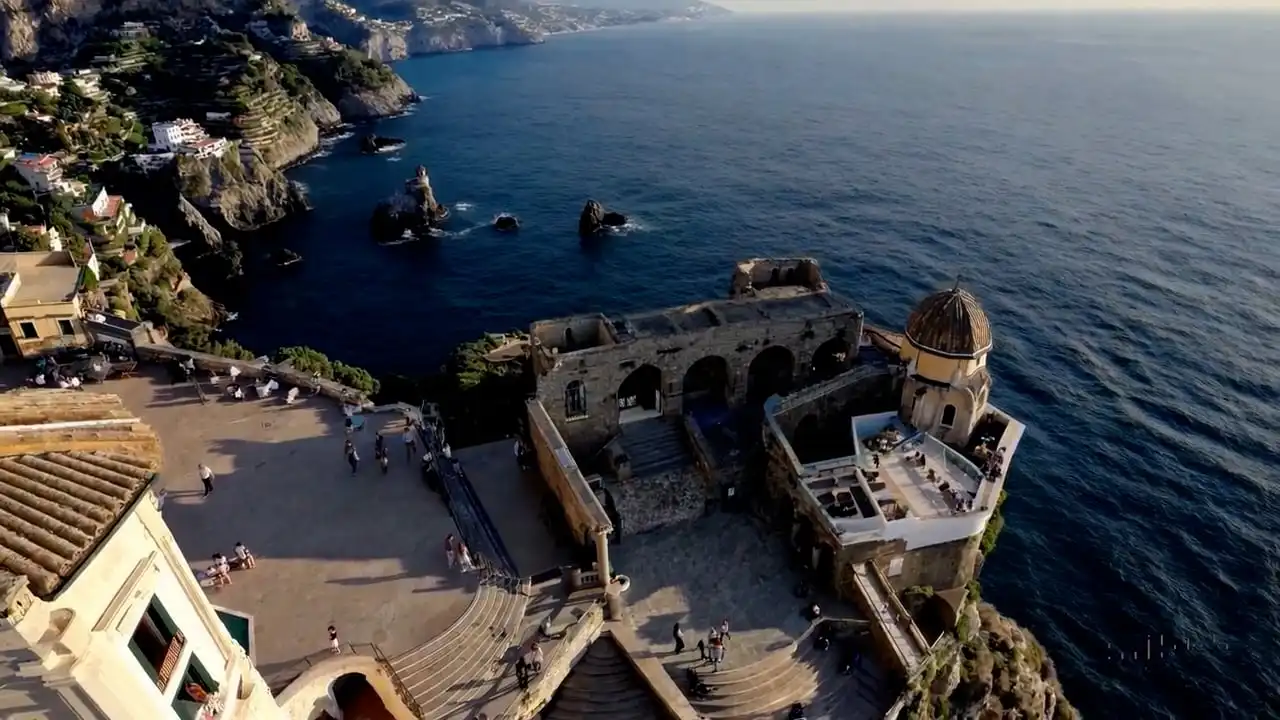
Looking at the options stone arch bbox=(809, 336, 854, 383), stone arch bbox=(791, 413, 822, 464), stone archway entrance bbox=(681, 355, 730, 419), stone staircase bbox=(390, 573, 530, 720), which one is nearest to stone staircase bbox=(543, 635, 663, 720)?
stone staircase bbox=(390, 573, 530, 720)

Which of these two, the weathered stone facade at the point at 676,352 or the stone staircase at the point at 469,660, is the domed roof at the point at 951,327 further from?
the stone staircase at the point at 469,660

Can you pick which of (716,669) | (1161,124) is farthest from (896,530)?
(1161,124)

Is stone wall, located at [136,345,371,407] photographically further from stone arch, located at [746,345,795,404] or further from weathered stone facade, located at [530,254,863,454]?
stone arch, located at [746,345,795,404]

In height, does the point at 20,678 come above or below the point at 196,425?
above

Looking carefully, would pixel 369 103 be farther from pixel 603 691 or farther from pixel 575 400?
pixel 603 691

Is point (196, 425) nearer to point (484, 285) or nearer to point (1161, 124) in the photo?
point (484, 285)
